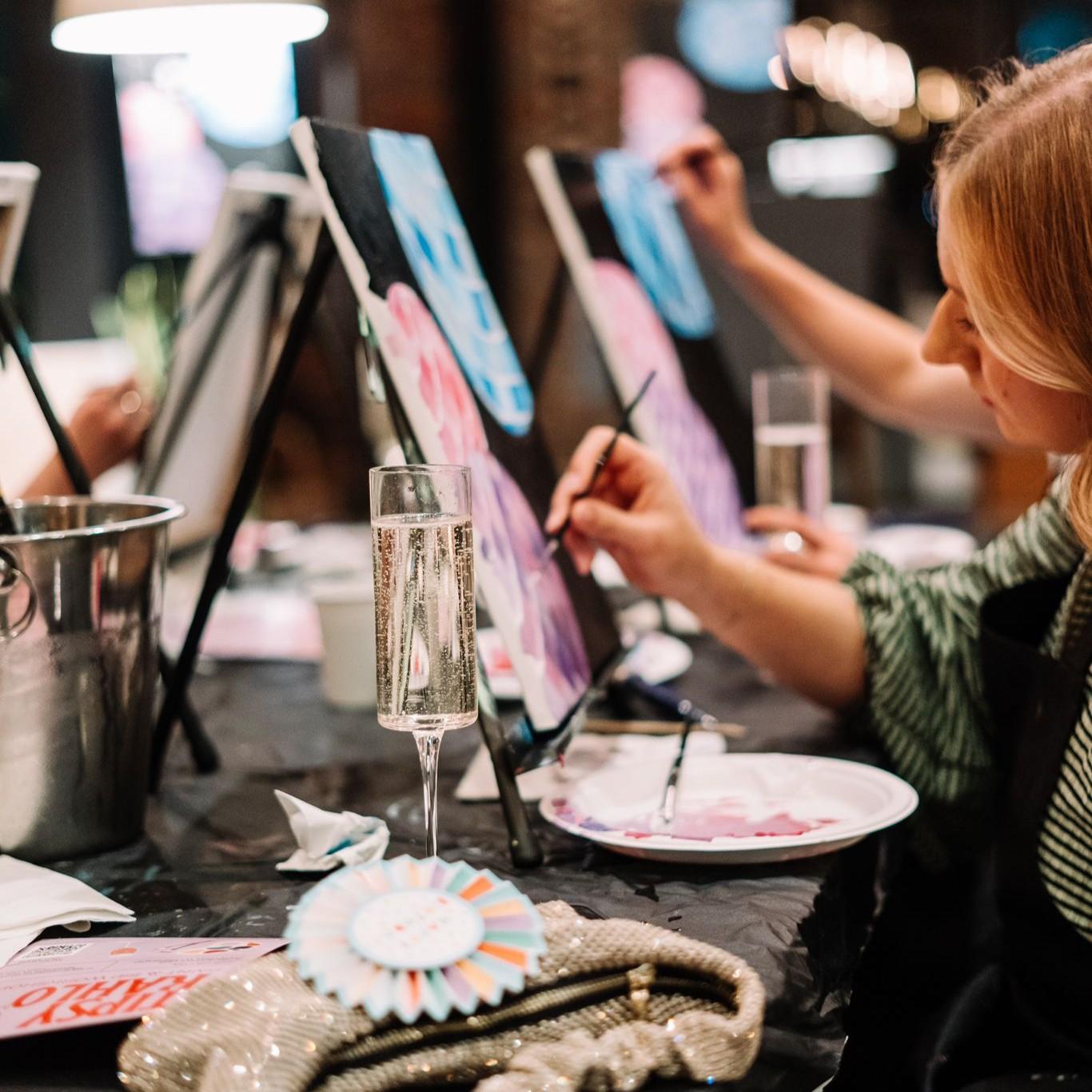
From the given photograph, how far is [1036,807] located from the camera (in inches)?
41.9

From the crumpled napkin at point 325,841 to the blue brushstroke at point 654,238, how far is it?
115cm

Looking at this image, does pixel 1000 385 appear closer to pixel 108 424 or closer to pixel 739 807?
pixel 739 807

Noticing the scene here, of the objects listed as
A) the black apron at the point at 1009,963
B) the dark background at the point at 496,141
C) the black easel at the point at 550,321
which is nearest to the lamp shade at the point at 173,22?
the black easel at the point at 550,321

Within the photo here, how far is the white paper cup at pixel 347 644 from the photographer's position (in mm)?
1420

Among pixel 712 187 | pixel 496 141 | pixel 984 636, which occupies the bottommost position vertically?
pixel 984 636

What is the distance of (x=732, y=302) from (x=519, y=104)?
1.24 meters

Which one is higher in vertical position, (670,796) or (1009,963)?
(670,796)

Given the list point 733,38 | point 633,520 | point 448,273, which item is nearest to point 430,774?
point 633,520

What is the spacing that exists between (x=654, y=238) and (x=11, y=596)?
1404 mm

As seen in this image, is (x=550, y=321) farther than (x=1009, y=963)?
Yes

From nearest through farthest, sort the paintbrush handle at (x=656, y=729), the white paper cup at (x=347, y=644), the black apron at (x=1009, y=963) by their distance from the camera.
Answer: the black apron at (x=1009, y=963) → the paintbrush handle at (x=656, y=729) → the white paper cup at (x=347, y=644)

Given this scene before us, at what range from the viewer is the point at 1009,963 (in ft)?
3.73

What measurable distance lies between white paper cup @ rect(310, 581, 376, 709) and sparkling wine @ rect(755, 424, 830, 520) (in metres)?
0.64

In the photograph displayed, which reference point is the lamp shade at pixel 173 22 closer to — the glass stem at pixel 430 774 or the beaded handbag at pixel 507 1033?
the glass stem at pixel 430 774
